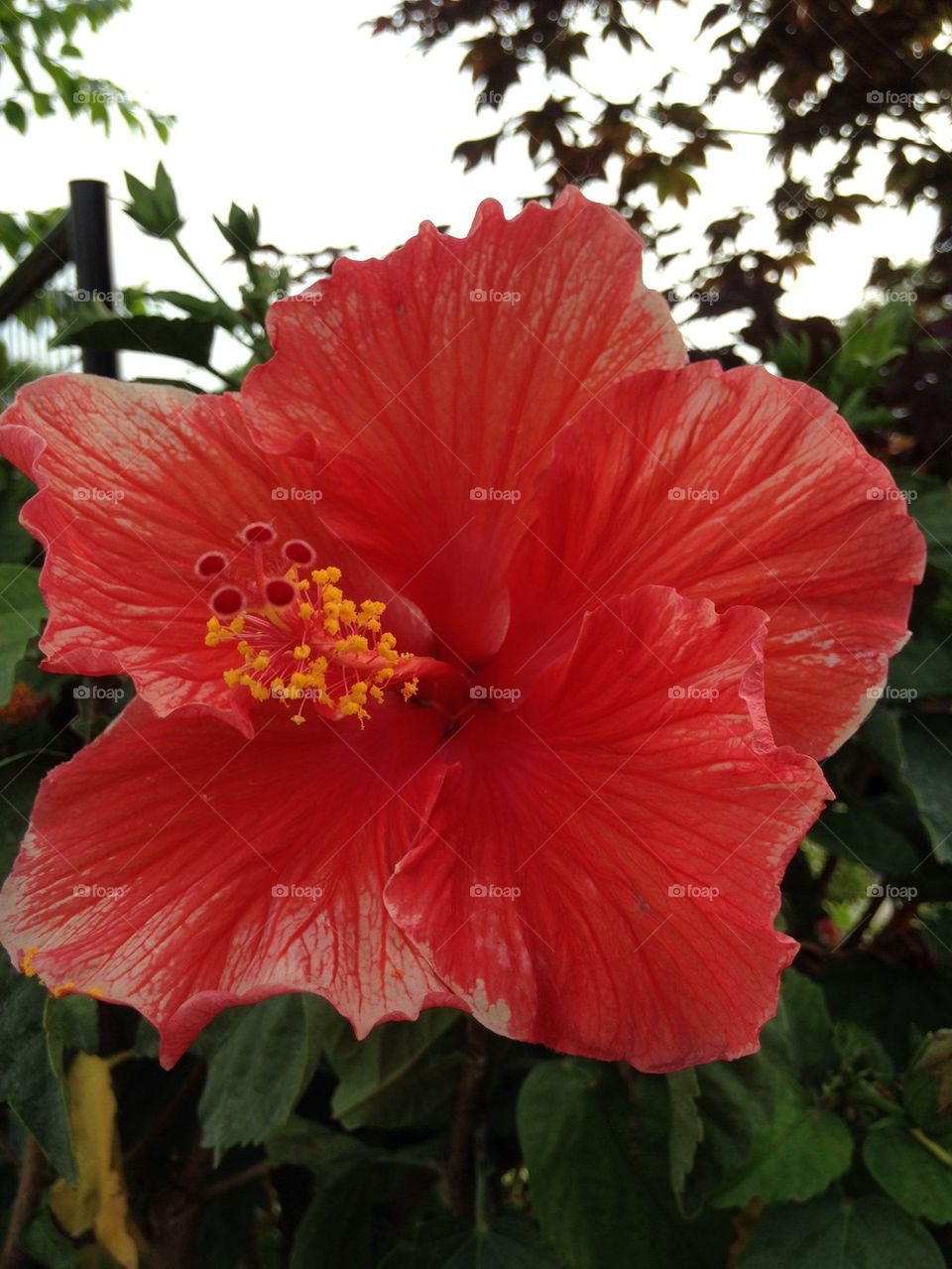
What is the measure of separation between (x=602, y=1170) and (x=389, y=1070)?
22 cm

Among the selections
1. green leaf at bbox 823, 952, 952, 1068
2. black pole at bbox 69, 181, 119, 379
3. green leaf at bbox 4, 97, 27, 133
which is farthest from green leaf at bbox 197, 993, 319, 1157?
A: green leaf at bbox 4, 97, 27, 133

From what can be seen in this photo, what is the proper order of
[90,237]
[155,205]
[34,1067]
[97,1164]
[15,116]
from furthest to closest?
→ [15,116]
[90,237]
[155,205]
[97,1164]
[34,1067]

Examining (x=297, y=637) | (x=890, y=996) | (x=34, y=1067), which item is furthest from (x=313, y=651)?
(x=890, y=996)

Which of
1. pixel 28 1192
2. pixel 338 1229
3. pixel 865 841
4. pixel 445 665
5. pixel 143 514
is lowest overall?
pixel 338 1229

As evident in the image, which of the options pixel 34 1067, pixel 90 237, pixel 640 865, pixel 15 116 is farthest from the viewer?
pixel 15 116

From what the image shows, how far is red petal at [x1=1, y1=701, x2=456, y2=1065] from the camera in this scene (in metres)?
0.60

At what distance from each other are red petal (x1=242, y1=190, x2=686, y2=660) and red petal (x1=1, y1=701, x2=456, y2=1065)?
7.8 inches

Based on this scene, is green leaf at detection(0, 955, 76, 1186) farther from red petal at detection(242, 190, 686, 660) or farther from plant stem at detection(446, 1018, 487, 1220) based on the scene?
red petal at detection(242, 190, 686, 660)

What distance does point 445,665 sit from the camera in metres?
0.77

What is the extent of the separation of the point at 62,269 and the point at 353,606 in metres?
1.00

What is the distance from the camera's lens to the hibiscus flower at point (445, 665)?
23.3 inches

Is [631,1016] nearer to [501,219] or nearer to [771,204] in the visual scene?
[501,219]

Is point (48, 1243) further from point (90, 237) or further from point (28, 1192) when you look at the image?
point (90, 237)

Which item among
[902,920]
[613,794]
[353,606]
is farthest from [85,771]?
[902,920]
